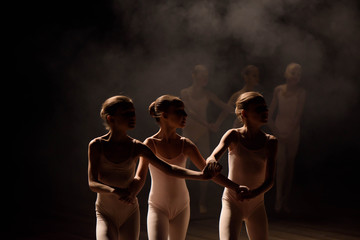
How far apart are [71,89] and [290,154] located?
263 centimetres

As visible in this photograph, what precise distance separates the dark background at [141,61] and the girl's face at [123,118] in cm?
274

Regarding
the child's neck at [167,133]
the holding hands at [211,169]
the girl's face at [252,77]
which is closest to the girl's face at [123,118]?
the child's neck at [167,133]

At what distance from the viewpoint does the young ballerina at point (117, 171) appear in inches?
87.2

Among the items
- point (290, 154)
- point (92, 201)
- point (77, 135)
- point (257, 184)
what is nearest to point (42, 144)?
point (77, 135)

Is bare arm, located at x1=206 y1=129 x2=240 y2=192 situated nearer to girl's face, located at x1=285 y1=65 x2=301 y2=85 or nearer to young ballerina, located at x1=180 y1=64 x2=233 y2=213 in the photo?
young ballerina, located at x1=180 y1=64 x2=233 y2=213

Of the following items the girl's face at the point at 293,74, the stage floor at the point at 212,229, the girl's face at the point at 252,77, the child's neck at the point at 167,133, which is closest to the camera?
the child's neck at the point at 167,133

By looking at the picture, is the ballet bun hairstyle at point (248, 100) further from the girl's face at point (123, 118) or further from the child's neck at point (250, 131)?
the girl's face at point (123, 118)

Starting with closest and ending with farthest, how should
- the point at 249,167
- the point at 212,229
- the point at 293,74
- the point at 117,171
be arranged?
1. the point at 117,171
2. the point at 249,167
3. the point at 212,229
4. the point at 293,74

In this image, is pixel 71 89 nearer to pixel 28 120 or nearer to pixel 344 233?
pixel 28 120

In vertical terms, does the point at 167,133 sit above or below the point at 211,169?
above

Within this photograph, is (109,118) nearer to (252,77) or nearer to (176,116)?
(176,116)

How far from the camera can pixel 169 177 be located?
239 centimetres

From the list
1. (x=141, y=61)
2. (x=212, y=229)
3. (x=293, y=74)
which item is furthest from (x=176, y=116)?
(x=141, y=61)

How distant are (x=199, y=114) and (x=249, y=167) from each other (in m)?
2.43
